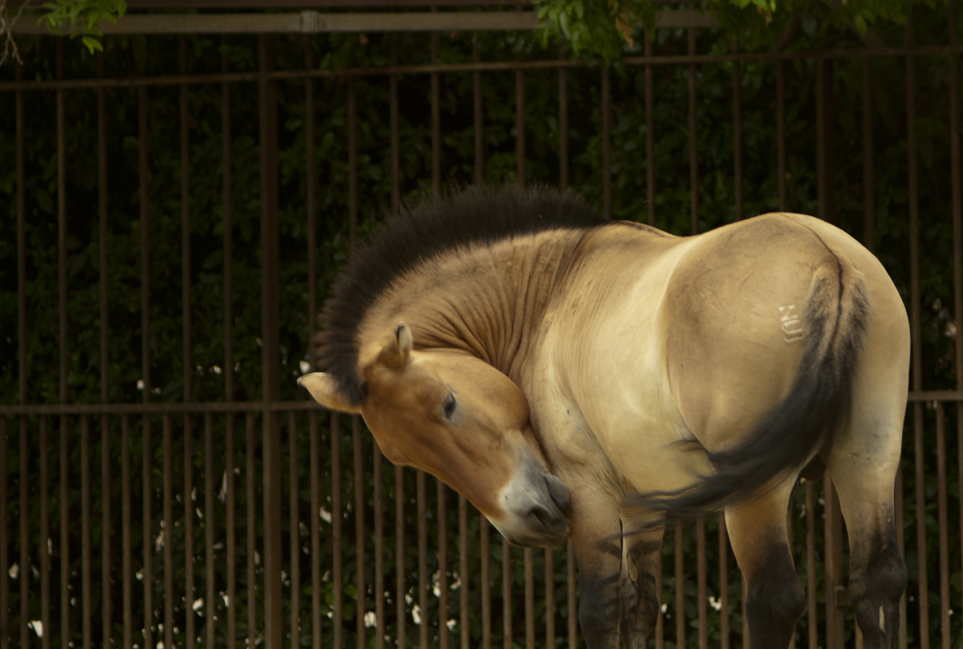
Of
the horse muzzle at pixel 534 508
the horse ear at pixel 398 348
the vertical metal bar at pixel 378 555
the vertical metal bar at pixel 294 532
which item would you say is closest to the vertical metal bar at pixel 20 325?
the vertical metal bar at pixel 294 532

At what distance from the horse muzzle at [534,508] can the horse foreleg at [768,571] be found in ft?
1.33

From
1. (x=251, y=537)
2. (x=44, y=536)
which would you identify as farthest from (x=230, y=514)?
(x=44, y=536)

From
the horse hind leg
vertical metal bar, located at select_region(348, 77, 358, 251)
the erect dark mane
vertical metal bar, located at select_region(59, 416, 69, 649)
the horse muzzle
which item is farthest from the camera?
vertical metal bar, located at select_region(59, 416, 69, 649)

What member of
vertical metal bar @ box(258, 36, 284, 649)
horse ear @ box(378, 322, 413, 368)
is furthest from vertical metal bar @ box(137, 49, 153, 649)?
horse ear @ box(378, 322, 413, 368)

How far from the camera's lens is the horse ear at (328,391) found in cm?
245

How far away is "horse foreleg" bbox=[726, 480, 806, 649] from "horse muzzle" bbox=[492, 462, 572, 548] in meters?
0.41

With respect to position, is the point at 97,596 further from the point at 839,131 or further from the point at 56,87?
the point at 839,131

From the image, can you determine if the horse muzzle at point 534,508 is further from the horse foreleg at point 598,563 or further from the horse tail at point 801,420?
the horse tail at point 801,420

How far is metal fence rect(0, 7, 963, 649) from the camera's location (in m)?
4.28

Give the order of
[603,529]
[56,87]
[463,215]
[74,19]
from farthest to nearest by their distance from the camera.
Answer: [56,87] < [74,19] < [463,215] < [603,529]

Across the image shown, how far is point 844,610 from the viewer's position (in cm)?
438

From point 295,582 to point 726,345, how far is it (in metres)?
3.10

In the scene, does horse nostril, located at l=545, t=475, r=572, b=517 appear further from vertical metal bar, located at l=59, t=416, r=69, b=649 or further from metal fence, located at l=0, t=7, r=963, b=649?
vertical metal bar, located at l=59, t=416, r=69, b=649

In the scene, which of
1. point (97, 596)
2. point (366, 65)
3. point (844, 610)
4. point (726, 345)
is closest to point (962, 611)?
point (844, 610)
